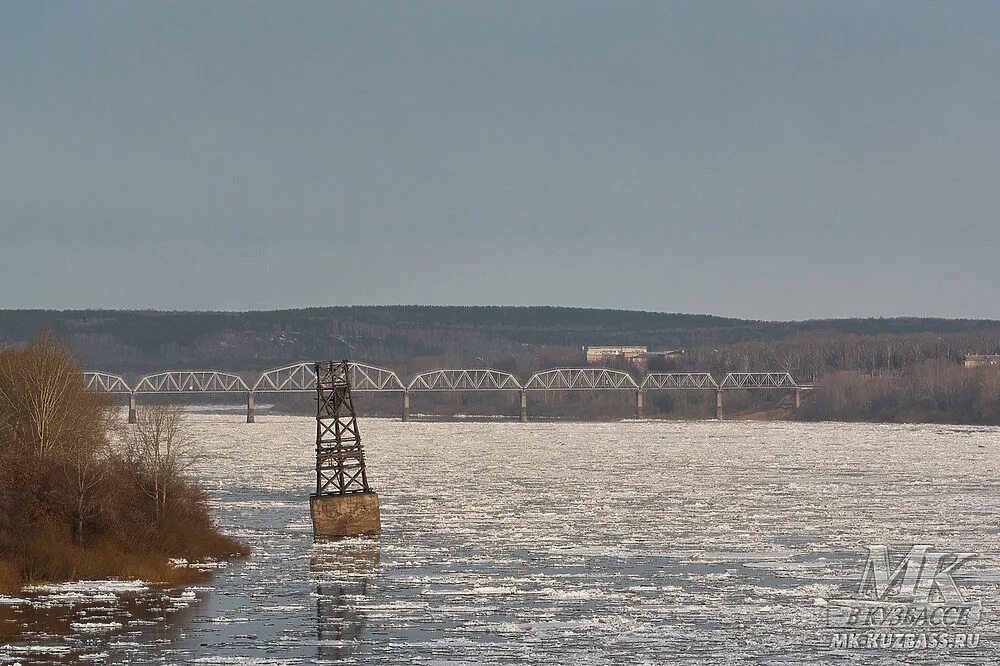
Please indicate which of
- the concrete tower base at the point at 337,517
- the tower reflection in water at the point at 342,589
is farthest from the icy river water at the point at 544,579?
the concrete tower base at the point at 337,517

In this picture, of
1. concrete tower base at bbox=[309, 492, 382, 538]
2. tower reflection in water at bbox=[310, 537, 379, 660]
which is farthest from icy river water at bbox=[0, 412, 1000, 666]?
concrete tower base at bbox=[309, 492, 382, 538]

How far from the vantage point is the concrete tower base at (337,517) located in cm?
4150

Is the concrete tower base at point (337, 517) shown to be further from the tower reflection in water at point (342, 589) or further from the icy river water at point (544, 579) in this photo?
the icy river water at point (544, 579)

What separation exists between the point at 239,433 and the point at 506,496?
88841 millimetres

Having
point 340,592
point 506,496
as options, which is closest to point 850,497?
point 506,496

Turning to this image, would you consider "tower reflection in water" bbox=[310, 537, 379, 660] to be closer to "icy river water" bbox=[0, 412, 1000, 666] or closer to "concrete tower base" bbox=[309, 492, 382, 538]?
"icy river water" bbox=[0, 412, 1000, 666]

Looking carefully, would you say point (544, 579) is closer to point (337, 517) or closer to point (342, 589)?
point (342, 589)

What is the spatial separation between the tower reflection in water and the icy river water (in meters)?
0.07

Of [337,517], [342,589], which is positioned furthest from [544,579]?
[337,517]

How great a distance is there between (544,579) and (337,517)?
9557 mm

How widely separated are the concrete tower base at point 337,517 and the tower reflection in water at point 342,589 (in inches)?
20.8

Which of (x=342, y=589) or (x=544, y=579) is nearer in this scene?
(x=342, y=589)

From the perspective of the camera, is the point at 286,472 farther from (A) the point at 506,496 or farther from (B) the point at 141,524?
(B) the point at 141,524

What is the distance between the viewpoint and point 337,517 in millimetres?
41500
